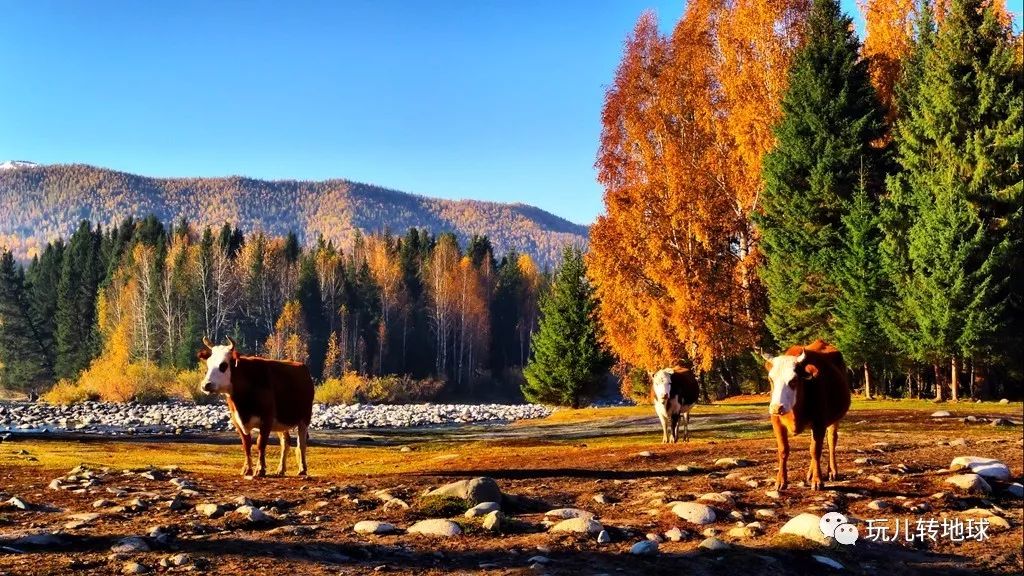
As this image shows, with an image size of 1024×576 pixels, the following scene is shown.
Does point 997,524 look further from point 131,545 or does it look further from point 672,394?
point 672,394

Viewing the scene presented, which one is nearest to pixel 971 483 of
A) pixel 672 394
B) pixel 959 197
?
pixel 672 394

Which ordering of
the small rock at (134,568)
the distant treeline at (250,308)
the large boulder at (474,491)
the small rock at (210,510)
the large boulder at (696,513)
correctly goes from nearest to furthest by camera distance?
the small rock at (134,568) → the small rock at (210,510) → the large boulder at (696,513) → the large boulder at (474,491) → the distant treeline at (250,308)

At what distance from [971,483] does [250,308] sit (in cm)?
8605

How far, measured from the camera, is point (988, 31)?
119ft

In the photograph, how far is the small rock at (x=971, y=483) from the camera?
1237 cm

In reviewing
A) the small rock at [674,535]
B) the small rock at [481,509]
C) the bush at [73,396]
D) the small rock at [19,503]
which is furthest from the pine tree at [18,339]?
the small rock at [674,535]

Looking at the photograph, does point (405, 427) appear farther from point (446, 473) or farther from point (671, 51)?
point (446, 473)

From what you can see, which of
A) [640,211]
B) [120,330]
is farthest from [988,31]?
[120,330]

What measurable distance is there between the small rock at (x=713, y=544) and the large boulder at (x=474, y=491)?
3.21 m

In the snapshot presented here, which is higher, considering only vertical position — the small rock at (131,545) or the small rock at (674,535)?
the small rock at (131,545)

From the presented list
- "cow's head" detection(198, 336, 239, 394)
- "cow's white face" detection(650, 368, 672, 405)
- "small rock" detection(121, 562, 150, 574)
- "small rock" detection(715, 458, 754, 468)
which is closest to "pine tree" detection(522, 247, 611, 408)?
"cow's white face" detection(650, 368, 672, 405)

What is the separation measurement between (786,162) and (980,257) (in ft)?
29.6

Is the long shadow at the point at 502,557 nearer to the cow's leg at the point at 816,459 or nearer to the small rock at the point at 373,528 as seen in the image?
the small rock at the point at 373,528

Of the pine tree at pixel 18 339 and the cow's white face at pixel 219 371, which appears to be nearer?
the cow's white face at pixel 219 371
